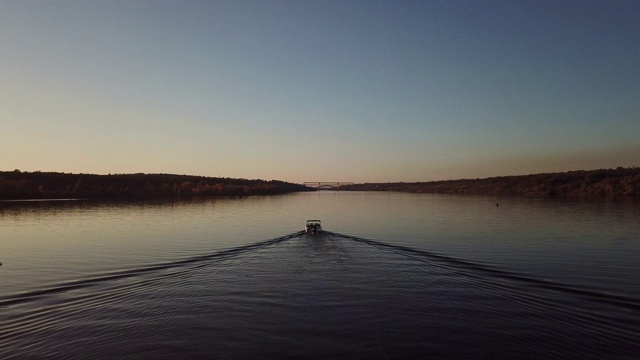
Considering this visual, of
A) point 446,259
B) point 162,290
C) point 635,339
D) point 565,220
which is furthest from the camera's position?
point 565,220

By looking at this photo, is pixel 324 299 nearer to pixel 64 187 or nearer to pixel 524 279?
pixel 524 279

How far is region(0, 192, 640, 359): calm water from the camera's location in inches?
527

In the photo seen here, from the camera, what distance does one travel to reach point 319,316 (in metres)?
16.4

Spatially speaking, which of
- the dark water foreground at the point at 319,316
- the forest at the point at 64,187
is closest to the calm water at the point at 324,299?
the dark water foreground at the point at 319,316

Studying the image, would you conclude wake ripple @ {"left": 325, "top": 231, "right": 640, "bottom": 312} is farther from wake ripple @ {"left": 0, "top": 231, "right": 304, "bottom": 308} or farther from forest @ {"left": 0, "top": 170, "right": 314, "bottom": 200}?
forest @ {"left": 0, "top": 170, "right": 314, "bottom": 200}

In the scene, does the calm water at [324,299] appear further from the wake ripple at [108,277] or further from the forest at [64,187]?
the forest at [64,187]

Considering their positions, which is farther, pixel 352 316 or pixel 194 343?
pixel 352 316

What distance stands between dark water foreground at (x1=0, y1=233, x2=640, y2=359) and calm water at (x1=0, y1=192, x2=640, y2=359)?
3.0 inches

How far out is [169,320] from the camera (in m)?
16.2

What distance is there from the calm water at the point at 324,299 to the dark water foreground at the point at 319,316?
0.25 feet

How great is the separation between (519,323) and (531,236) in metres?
30.7

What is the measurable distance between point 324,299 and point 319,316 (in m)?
2.62

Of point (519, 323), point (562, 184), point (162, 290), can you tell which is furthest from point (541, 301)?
→ point (562, 184)

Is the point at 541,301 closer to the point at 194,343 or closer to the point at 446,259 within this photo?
the point at 446,259
